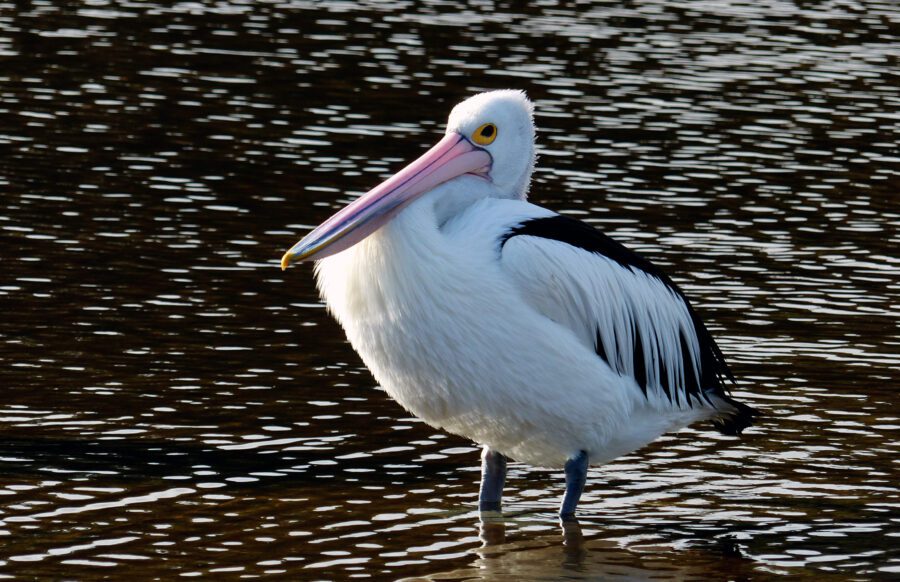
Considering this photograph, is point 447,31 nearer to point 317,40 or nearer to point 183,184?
Result: point 317,40

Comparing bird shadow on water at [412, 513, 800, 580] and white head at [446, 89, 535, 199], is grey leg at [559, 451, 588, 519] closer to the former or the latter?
bird shadow on water at [412, 513, 800, 580]

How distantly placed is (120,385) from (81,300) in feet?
4.90

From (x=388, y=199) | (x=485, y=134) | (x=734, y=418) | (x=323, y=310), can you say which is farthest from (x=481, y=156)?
(x=323, y=310)

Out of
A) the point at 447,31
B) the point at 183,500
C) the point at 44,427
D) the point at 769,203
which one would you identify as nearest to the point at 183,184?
the point at 769,203

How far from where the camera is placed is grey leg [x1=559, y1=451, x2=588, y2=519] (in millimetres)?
7027

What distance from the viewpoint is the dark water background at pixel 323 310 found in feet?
23.0

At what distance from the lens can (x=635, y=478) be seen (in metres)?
7.84

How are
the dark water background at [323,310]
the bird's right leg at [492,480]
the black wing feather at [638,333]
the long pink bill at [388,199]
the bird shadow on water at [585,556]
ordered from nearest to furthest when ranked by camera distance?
the long pink bill at [388,199] < the bird shadow on water at [585,556] < the black wing feather at [638,333] < the dark water background at [323,310] < the bird's right leg at [492,480]

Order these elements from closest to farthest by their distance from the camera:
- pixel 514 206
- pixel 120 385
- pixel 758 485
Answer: pixel 514 206, pixel 758 485, pixel 120 385

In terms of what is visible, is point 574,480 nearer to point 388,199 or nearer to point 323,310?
point 388,199

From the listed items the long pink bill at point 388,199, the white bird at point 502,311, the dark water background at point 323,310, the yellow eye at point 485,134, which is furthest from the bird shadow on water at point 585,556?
the yellow eye at point 485,134

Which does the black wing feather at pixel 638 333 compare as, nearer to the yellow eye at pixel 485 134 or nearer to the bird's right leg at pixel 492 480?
the yellow eye at pixel 485 134

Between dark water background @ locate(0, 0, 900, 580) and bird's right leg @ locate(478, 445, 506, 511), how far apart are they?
0.07 m

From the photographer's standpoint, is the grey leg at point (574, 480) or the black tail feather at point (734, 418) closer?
the grey leg at point (574, 480)
